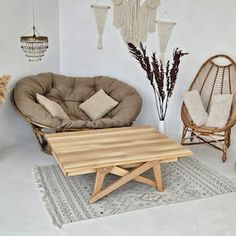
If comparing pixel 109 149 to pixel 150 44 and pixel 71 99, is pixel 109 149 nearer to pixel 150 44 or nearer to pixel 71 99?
pixel 71 99

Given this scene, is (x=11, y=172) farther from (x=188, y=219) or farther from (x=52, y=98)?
(x=188, y=219)

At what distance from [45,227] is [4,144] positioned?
76.2 inches

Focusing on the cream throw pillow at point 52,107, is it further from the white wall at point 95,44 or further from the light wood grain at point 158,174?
the light wood grain at point 158,174

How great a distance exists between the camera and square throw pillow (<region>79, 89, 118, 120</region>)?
14.0ft

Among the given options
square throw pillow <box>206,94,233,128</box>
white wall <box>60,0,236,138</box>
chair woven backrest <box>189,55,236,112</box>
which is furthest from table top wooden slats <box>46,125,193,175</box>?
white wall <box>60,0,236,138</box>

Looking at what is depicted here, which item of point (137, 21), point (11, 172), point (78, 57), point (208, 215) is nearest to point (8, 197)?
point (11, 172)

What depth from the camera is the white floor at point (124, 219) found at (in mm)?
2510

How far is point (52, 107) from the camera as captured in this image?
13.0ft

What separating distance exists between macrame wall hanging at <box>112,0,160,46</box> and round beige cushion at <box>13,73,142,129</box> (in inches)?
26.2

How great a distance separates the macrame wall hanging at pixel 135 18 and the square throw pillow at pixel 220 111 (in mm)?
1301

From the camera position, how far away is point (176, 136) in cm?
480

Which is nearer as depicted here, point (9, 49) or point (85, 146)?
point (85, 146)

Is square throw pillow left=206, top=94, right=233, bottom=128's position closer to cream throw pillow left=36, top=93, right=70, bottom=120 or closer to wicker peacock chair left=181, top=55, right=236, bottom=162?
wicker peacock chair left=181, top=55, right=236, bottom=162

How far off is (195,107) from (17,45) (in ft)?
7.32
